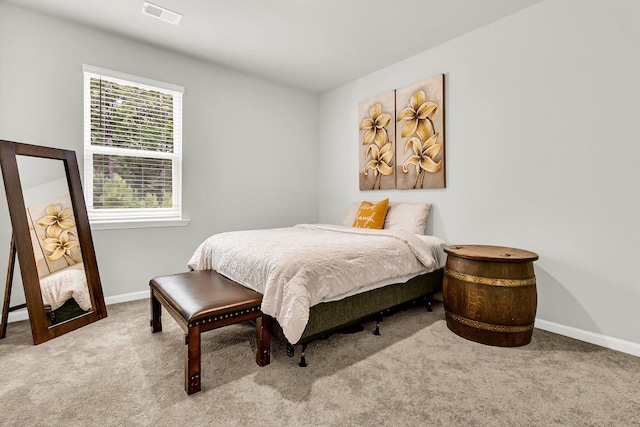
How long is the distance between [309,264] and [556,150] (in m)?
2.14

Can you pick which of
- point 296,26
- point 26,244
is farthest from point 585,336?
point 26,244

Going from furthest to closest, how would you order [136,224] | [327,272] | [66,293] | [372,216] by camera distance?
[372,216]
[136,224]
[66,293]
[327,272]

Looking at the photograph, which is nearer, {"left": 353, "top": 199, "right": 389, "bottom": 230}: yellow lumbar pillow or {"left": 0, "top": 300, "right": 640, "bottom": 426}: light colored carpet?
{"left": 0, "top": 300, "right": 640, "bottom": 426}: light colored carpet

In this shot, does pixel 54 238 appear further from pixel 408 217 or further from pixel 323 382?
pixel 408 217

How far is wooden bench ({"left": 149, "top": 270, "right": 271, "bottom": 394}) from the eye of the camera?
64.0 inches

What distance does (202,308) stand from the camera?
1687 millimetres

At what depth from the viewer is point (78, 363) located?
191cm

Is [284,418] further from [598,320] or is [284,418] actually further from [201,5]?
[201,5]

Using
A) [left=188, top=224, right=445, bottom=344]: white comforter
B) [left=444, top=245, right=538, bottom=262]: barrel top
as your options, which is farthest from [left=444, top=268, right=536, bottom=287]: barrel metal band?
[left=188, top=224, right=445, bottom=344]: white comforter

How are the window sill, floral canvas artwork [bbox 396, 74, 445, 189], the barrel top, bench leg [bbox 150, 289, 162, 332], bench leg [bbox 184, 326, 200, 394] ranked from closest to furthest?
1. bench leg [bbox 184, 326, 200, 394]
2. the barrel top
3. bench leg [bbox 150, 289, 162, 332]
4. the window sill
5. floral canvas artwork [bbox 396, 74, 445, 189]

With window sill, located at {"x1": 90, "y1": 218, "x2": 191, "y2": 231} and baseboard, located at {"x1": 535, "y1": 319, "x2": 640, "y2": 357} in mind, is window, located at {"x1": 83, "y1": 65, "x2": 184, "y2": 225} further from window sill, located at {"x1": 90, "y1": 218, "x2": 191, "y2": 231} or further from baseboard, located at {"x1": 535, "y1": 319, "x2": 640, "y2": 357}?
baseboard, located at {"x1": 535, "y1": 319, "x2": 640, "y2": 357}

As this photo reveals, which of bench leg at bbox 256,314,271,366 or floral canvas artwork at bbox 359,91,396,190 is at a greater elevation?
floral canvas artwork at bbox 359,91,396,190

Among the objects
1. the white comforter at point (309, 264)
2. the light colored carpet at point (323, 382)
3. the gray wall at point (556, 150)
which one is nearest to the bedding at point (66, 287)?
the light colored carpet at point (323, 382)

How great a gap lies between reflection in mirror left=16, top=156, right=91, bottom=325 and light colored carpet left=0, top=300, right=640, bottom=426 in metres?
0.26
